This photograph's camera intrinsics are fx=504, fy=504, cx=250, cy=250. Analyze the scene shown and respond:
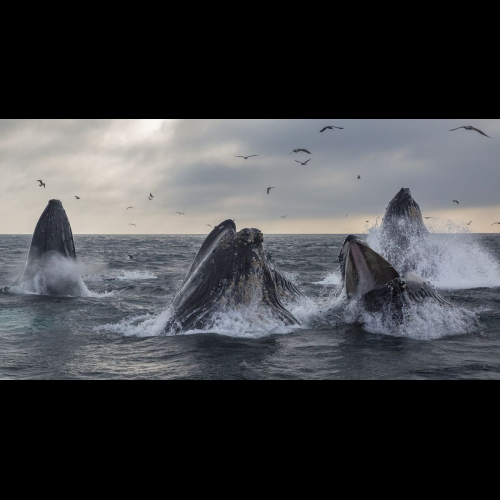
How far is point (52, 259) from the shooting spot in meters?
11.9

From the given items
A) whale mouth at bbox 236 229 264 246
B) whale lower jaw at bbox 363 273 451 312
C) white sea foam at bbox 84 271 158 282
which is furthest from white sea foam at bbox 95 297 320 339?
white sea foam at bbox 84 271 158 282

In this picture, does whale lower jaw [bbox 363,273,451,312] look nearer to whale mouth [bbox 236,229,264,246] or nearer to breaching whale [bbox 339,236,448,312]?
breaching whale [bbox 339,236,448,312]

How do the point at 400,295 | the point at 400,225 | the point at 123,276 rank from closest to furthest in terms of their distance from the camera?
1. the point at 400,295
2. the point at 400,225
3. the point at 123,276

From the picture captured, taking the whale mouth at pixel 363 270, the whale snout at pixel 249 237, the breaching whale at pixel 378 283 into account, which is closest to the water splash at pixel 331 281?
the whale mouth at pixel 363 270

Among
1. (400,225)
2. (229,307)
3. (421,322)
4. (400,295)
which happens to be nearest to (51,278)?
(229,307)

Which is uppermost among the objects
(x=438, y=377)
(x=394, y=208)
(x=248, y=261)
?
(x=394, y=208)

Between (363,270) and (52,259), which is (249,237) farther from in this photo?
(52,259)

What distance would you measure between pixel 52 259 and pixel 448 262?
12.1 metres

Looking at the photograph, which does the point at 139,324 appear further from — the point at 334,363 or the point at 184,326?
the point at 334,363

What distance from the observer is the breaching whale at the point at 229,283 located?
7461mm

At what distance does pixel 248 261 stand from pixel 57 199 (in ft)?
21.1

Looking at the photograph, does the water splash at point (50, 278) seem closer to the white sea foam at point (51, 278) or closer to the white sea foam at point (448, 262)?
the white sea foam at point (51, 278)

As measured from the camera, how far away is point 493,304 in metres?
11.4

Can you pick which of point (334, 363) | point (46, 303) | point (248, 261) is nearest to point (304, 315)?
point (248, 261)
